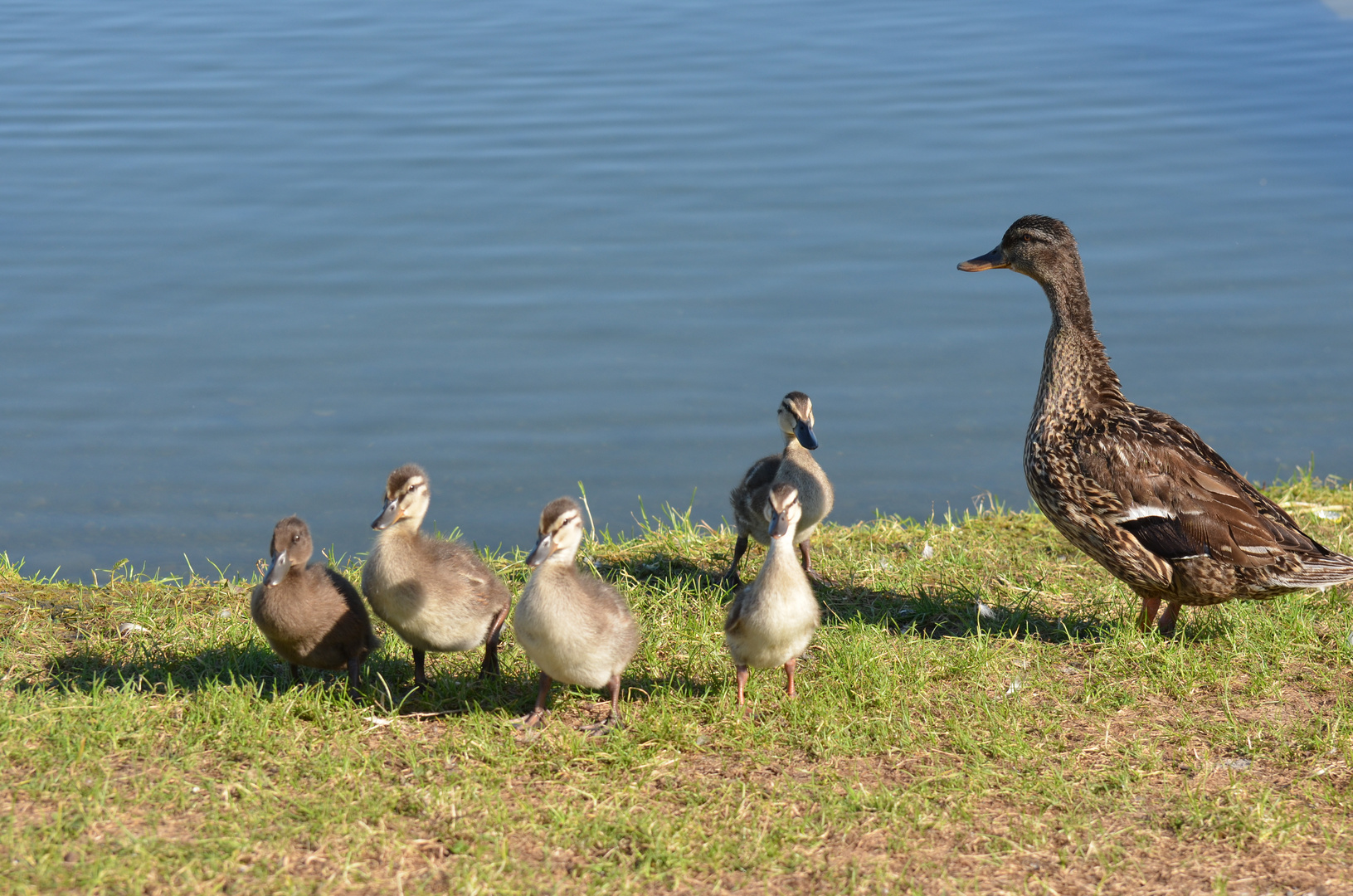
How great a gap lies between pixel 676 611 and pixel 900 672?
1.25 metres

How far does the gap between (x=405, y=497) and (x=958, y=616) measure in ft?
9.35

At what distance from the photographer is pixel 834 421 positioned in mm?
10219

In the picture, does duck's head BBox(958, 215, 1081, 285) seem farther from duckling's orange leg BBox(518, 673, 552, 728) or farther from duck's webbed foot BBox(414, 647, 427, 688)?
duck's webbed foot BBox(414, 647, 427, 688)

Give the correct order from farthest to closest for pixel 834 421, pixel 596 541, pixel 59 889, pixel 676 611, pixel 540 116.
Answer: pixel 540 116
pixel 834 421
pixel 596 541
pixel 676 611
pixel 59 889

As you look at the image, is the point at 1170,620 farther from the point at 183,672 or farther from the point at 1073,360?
the point at 183,672

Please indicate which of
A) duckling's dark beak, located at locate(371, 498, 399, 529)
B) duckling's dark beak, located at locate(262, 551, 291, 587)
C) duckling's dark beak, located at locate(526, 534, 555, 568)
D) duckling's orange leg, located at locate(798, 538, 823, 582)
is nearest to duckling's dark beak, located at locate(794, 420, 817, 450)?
duckling's orange leg, located at locate(798, 538, 823, 582)

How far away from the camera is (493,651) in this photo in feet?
18.7

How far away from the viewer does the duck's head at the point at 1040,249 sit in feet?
22.7

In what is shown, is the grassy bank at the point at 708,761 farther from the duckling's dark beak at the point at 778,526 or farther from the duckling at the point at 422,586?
the duckling's dark beak at the point at 778,526

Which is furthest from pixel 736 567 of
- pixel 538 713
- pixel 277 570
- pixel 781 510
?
pixel 277 570

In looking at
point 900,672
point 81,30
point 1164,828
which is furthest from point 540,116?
point 1164,828

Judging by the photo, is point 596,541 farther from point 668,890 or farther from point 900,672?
point 668,890

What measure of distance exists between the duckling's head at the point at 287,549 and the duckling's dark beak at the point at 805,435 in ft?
9.66

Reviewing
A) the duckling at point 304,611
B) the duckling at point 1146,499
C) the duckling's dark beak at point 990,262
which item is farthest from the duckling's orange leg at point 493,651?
the duckling's dark beak at point 990,262
